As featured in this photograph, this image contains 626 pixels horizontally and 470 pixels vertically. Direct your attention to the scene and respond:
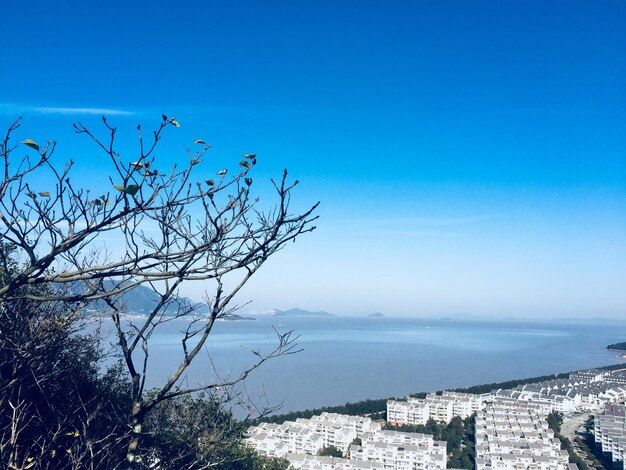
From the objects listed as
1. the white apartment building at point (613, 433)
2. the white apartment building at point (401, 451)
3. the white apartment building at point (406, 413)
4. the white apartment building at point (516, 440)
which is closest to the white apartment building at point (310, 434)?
the white apartment building at point (401, 451)

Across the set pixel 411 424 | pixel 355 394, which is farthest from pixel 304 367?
pixel 411 424

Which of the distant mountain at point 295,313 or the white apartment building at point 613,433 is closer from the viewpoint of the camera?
the white apartment building at point 613,433

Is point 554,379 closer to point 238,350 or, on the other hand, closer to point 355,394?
point 355,394

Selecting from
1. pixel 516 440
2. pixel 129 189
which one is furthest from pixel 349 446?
pixel 129 189

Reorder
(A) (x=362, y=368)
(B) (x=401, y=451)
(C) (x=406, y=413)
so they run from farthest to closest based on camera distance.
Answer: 1. (A) (x=362, y=368)
2. (C) (x=406, y=413)
3. (B) (x=401, y=451)

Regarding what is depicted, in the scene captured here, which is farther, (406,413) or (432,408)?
(432,408)

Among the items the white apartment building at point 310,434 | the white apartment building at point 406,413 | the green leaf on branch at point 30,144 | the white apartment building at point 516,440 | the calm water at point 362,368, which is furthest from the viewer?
the calm water at point 362,368

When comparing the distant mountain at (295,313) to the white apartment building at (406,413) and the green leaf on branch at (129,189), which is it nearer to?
the white apartment building at (406,413)

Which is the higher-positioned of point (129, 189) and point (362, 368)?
point (129, 189)

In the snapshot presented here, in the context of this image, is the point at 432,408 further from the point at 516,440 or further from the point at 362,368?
the point at 362,368
